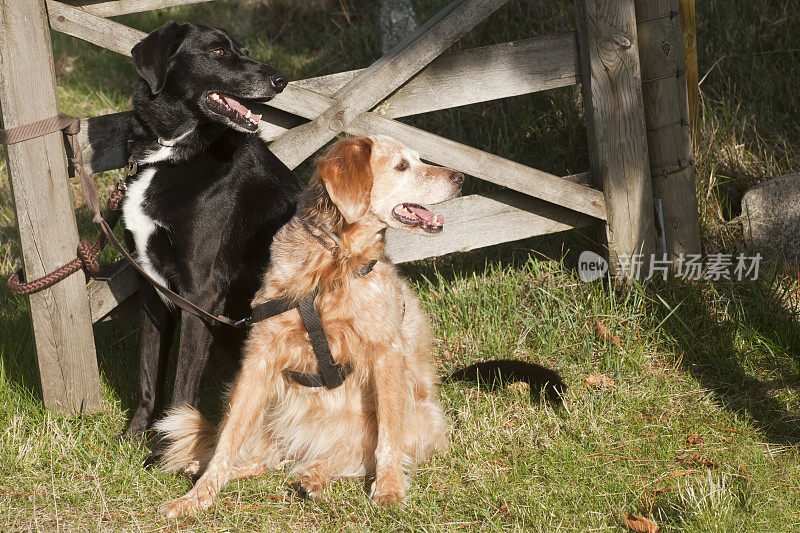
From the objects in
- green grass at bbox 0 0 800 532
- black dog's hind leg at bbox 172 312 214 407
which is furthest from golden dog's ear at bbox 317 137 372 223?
green grass at bbox 0 0 800 532

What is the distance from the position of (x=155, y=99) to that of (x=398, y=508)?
2.06 meters

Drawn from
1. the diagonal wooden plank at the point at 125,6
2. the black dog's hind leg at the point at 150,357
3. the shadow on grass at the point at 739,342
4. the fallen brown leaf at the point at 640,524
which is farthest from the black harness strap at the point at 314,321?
the shadow on grass at the point at 739,342

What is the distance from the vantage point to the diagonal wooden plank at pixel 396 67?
11.7 feet

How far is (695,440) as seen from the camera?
3344 millimetres

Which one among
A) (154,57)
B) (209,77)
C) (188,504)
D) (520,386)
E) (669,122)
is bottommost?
(520,386)

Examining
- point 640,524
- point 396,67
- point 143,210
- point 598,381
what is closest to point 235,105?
point 143,210

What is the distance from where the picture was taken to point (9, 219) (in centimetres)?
571

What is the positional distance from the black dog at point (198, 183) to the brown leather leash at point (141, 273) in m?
0.08

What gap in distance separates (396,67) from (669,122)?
1.50 metres

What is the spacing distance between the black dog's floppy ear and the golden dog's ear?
35.4 inches

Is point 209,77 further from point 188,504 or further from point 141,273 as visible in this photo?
point 188,504

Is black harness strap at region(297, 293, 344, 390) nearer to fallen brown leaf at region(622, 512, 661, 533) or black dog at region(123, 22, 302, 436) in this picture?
black dog at region(123, 22, 302, 436)

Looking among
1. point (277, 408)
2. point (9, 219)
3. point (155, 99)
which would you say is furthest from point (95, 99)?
point (277, 408)

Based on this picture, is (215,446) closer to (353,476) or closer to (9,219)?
(353,476)
